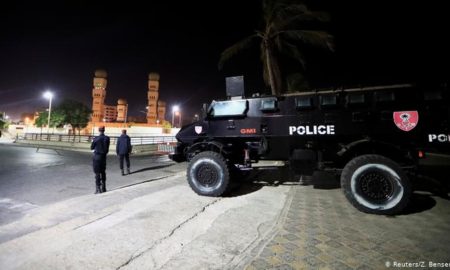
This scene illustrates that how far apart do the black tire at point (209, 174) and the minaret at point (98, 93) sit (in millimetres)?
103498

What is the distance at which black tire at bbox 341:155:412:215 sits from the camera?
4312 millimetres

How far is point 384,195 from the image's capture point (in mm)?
4469

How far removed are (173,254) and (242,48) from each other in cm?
1355

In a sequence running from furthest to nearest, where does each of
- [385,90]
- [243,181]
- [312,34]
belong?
[312,34] < [243,181] < [385,90]

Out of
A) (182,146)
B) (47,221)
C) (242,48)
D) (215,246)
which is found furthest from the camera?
(242,48)

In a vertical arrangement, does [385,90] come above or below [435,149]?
above

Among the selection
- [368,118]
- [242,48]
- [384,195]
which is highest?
[242,48]

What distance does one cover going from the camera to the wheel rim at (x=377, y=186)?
4359 millimetres

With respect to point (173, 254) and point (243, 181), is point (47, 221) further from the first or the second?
point (243, 181)

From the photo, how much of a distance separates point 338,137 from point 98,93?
354 feet

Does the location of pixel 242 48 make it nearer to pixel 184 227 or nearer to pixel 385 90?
pixel 385 90

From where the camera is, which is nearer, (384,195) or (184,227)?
(184,227)

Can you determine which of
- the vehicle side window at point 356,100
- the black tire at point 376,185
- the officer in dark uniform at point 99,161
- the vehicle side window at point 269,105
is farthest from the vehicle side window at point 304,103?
the officer in dark uniform at point 99,161

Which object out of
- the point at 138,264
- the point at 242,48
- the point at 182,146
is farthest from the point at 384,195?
the point at 242,48
